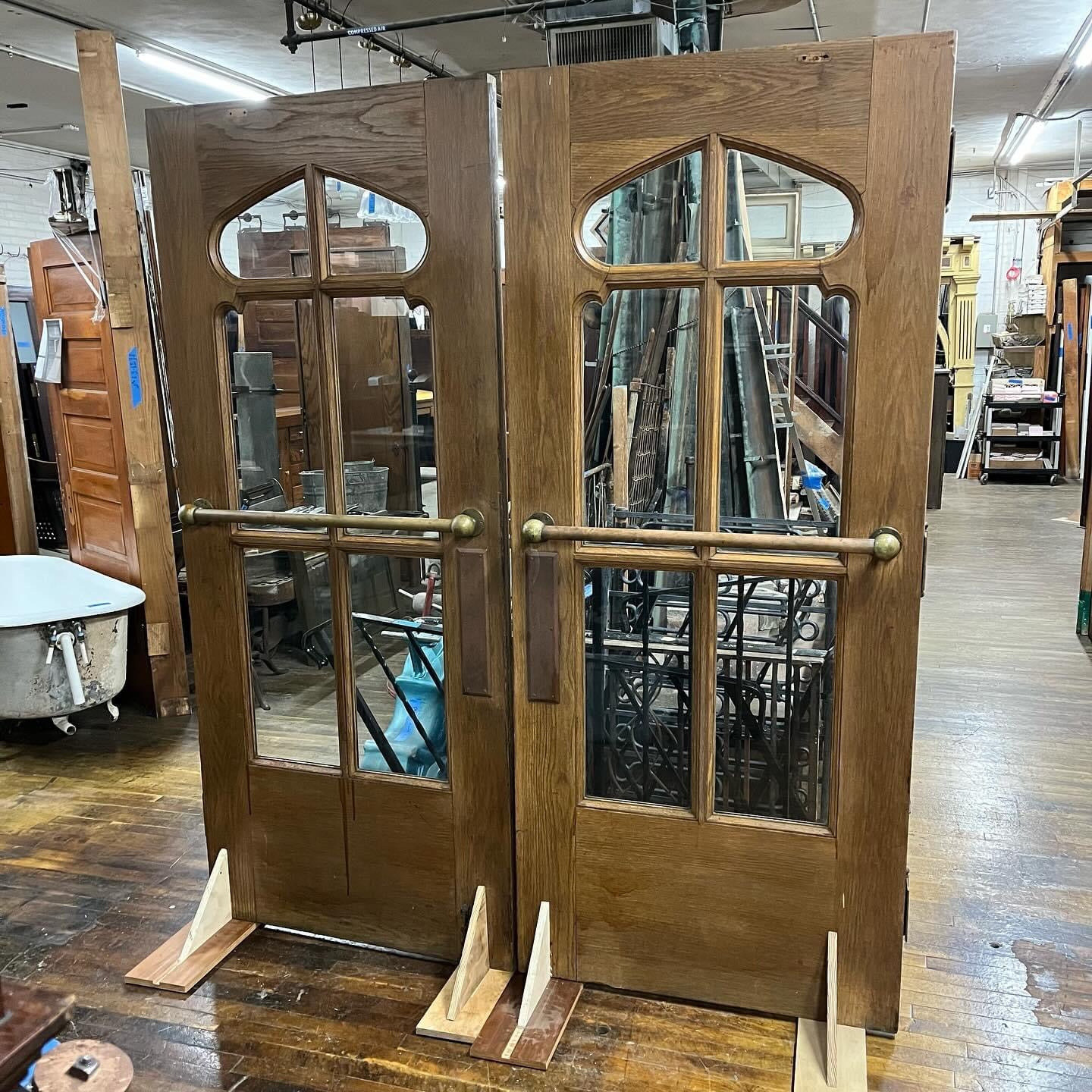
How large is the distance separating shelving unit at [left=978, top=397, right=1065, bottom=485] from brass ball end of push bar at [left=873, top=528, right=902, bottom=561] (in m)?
8.25

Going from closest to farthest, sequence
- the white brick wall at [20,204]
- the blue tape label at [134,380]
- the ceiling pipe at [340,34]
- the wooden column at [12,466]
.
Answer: the blue tape label at [134,380], the wooden column at [12,466], the ceiling pipe at [340,34], the white brick wall at [20,204]

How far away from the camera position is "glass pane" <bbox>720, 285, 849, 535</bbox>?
6.33ft

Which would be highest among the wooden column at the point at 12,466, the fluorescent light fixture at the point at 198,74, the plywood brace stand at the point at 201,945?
the fluorescent light fixture at the point at 198,74

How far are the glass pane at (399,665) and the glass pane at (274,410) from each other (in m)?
0.23

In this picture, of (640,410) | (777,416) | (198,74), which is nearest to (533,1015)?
(640,410)

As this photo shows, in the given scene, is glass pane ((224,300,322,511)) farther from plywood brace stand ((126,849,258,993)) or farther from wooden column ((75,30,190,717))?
wooden column ((75,30,190,717))

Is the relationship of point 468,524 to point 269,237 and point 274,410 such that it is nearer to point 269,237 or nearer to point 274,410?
point 274,410

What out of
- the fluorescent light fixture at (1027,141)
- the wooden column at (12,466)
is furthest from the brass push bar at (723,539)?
the fluorescent light fixture at (1027,141)

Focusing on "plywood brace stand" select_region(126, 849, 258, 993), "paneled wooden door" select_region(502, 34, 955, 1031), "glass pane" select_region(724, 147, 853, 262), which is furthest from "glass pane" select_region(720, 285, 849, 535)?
"plywood brace stand" select_region(126, 849, 258, 993)

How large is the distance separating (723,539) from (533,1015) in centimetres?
102

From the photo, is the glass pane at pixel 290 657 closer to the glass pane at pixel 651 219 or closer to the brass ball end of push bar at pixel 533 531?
the brass ball end of push bar at pixel 533 531

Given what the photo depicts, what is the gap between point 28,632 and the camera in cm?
314

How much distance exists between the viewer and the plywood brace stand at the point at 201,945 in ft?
6.86

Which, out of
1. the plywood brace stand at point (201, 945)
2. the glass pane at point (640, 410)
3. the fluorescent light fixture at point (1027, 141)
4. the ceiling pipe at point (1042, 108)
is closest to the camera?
the glass pane at point (640, 410)
